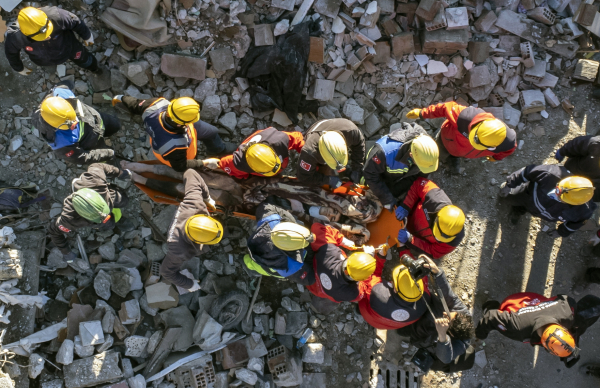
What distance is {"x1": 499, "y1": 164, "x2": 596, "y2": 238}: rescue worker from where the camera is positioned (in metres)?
4.41

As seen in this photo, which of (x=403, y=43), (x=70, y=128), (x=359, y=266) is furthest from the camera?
(x=403, y=43)

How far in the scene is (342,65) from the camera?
19.4ft

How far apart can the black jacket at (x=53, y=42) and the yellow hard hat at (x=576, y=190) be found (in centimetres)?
622

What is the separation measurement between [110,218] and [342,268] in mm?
2979

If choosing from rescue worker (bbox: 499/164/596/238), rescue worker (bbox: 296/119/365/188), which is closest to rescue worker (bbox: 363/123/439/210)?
rescue worker (bbox: 296/119/365/188)

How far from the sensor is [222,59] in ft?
18.9

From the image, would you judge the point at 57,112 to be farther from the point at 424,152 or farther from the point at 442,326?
the point at 442,326

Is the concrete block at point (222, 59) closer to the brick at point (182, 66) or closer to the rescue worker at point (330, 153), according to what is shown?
the brick at point (182, 66)

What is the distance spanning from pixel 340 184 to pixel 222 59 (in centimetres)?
256

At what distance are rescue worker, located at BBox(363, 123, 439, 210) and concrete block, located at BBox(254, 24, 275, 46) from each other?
7.61ft

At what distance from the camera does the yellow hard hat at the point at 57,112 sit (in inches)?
170

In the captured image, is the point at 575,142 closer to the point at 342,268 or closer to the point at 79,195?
the point at 342,268

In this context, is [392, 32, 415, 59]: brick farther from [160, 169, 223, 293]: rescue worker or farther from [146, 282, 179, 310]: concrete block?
[146, 282, 179, 310]: concrete block

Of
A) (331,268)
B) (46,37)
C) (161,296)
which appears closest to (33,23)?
(46,37)
